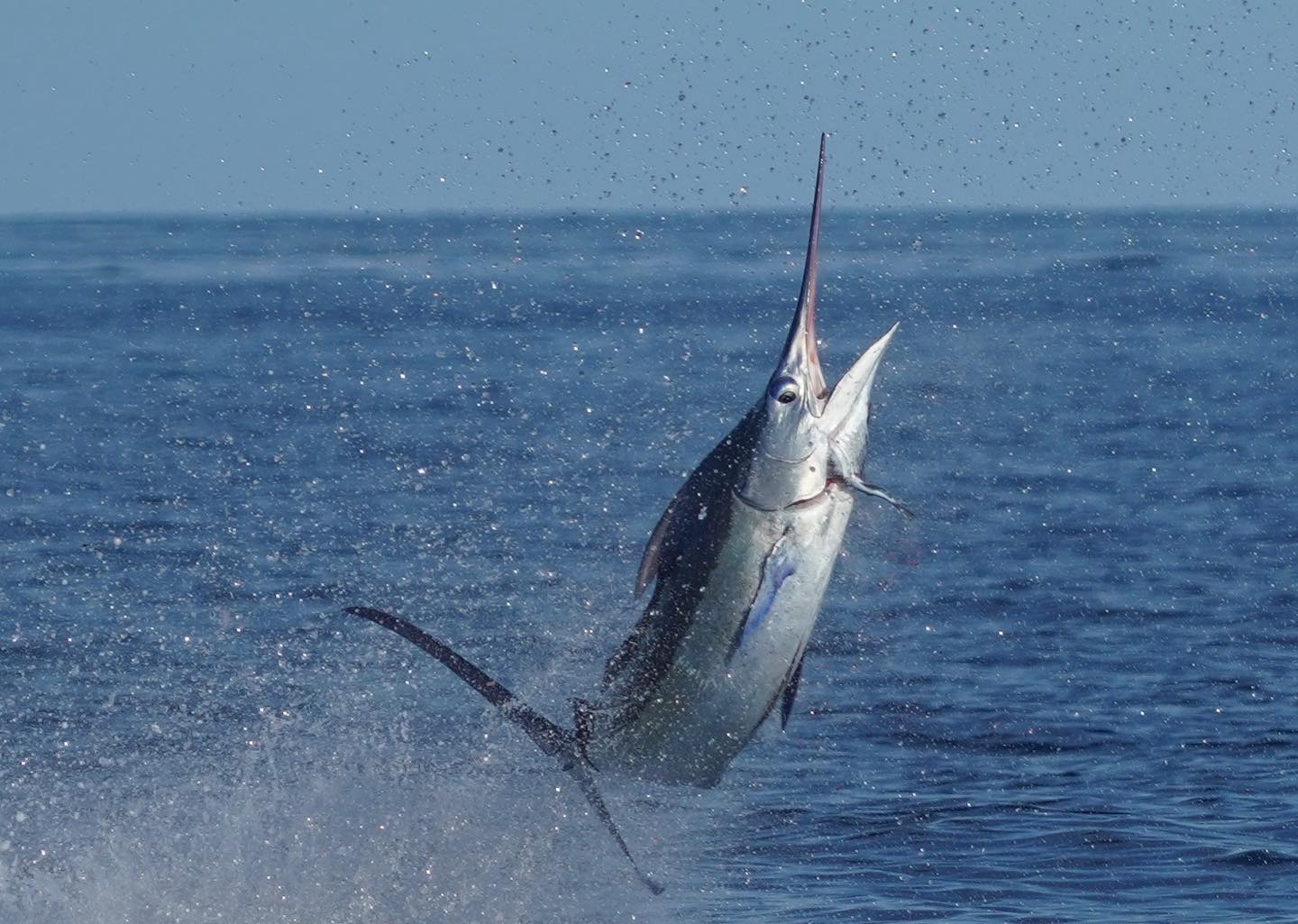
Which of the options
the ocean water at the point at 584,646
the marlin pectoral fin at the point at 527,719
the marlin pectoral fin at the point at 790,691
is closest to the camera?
the marlin pectoral fin at the point at 790,691

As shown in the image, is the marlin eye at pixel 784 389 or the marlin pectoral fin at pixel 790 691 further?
the marlin pectoral fin at pixel 790 691

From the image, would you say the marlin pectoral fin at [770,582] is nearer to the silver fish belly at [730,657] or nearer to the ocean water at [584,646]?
the silver fish belly at [730,657]

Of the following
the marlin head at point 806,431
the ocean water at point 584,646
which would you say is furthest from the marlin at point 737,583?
the ocean water at point 584,646

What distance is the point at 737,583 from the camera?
16.8ft

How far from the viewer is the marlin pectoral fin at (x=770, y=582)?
16.5 ft

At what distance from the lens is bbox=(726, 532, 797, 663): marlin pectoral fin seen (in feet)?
16.5

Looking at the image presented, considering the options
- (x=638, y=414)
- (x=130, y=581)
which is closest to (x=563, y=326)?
(x=638, y=414)

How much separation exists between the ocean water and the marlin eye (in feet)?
10.8

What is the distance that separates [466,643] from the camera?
1191 centimetres

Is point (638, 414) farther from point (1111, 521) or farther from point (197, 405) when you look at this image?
point (1111, 521)

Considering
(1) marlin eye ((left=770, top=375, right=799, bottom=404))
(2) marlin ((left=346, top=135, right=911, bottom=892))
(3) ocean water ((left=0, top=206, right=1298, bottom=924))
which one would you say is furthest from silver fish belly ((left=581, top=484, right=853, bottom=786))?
(3) ocean water ((left=0, top=206, right=1298, bottom=924))

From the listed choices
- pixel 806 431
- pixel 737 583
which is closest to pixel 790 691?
pixel 737 583

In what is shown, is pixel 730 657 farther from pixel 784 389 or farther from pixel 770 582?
pixel 784 389

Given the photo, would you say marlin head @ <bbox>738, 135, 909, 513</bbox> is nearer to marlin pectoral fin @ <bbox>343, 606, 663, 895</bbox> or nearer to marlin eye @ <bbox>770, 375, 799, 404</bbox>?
marlin eye @ <bbox>770, 375, 799, 404</bbox>
